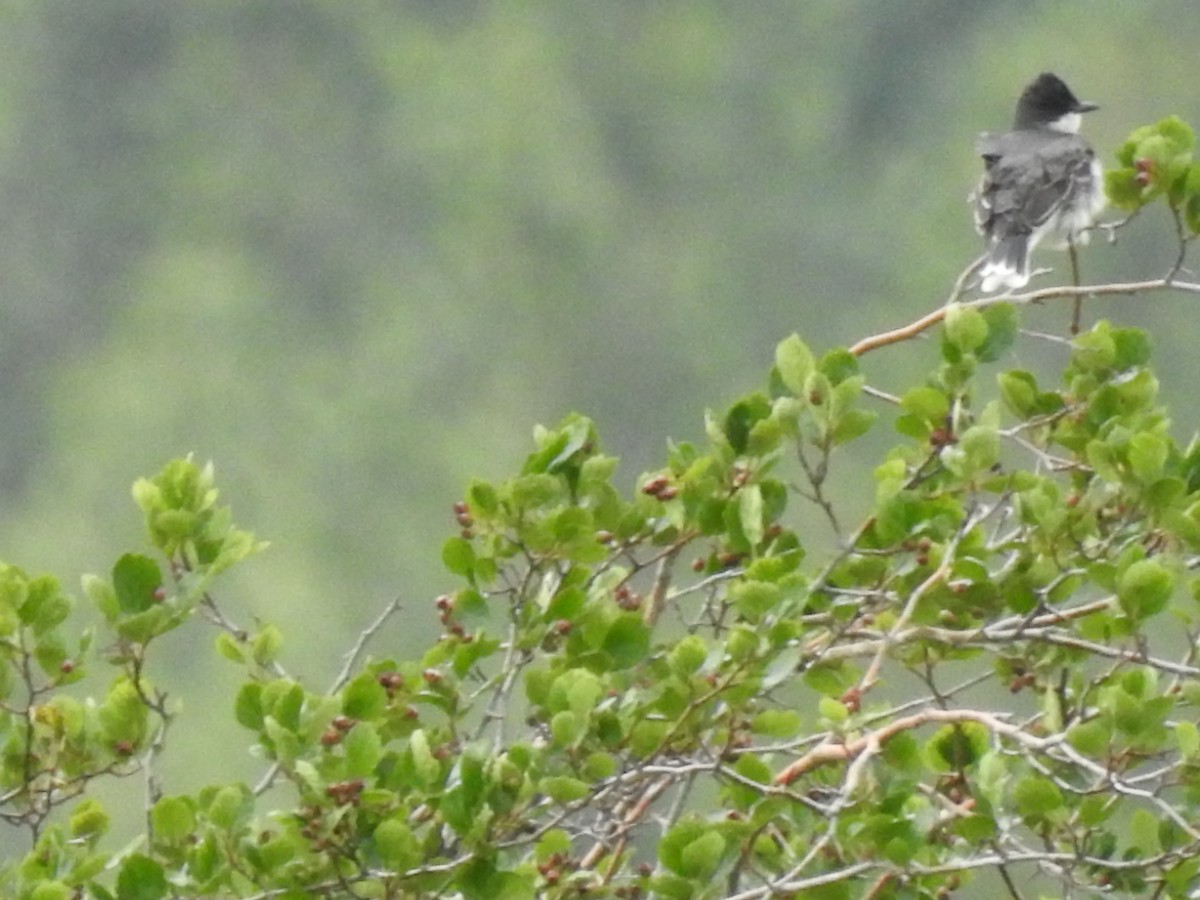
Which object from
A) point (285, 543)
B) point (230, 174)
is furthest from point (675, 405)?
point (230, 174)

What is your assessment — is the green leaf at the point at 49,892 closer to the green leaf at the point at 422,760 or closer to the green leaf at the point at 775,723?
the green leaf at the point at 422,760

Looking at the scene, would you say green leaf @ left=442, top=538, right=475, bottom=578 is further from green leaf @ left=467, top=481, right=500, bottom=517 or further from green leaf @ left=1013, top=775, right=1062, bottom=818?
green leaf @ left=1013, top=775, right=1062, bottom=818

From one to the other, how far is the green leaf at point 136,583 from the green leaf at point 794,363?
891mm

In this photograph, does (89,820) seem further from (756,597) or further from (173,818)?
(756,597)

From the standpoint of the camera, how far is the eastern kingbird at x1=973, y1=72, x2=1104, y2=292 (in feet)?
24.0

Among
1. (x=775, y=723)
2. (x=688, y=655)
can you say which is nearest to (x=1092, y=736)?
(x=775, y=723)

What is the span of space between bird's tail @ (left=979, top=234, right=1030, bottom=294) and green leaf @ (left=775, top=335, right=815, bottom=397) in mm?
3398

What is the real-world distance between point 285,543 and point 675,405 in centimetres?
433

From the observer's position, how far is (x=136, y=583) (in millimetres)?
3271

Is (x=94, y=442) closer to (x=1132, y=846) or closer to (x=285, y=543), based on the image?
(x=285, y=543)

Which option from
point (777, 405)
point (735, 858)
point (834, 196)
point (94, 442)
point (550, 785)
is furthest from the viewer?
point (834, 196)

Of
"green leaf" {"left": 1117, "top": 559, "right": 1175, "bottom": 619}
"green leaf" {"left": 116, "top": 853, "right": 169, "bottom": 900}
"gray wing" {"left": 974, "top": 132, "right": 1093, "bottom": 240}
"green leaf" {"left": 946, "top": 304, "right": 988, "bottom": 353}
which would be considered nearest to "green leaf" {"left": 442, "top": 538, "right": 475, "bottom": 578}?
"green leaf" {"left": 116, "top": 853, "right": 169, "bottom": 900}

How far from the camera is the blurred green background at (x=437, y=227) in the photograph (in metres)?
27.4

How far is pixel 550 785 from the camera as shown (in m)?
3.04
